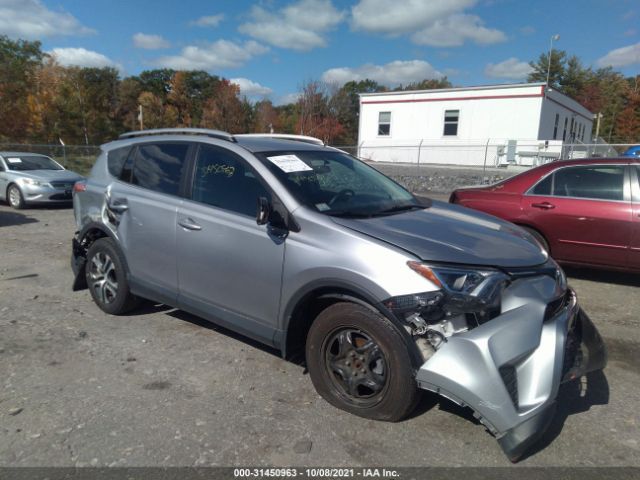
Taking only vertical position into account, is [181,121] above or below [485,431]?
above

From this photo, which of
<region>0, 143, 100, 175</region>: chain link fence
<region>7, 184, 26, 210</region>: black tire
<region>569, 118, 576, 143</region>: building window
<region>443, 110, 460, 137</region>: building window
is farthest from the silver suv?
<region>569, 118, 576, 143</region>: building window

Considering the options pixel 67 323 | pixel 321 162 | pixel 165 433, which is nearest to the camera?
pixel 165 433

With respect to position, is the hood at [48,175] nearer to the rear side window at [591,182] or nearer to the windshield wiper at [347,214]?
the windshield wiper at [347,214]

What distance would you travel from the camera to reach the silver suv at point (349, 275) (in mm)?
2475

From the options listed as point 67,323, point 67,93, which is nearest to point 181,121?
point 67,93

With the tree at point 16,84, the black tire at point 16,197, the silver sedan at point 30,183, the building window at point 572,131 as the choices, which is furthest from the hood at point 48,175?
the building window at point 572,131

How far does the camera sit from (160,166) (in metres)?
4.20

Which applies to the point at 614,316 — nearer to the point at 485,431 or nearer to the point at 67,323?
the point at 485,431

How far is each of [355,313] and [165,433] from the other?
133cm

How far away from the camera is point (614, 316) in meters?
4.81

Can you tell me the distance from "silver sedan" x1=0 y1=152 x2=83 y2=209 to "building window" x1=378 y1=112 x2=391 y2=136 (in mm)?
19715

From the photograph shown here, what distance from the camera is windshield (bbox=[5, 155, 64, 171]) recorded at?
493 inches

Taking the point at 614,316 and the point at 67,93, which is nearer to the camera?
the point at 614,316

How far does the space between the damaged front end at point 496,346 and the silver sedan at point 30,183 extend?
1174 cm
